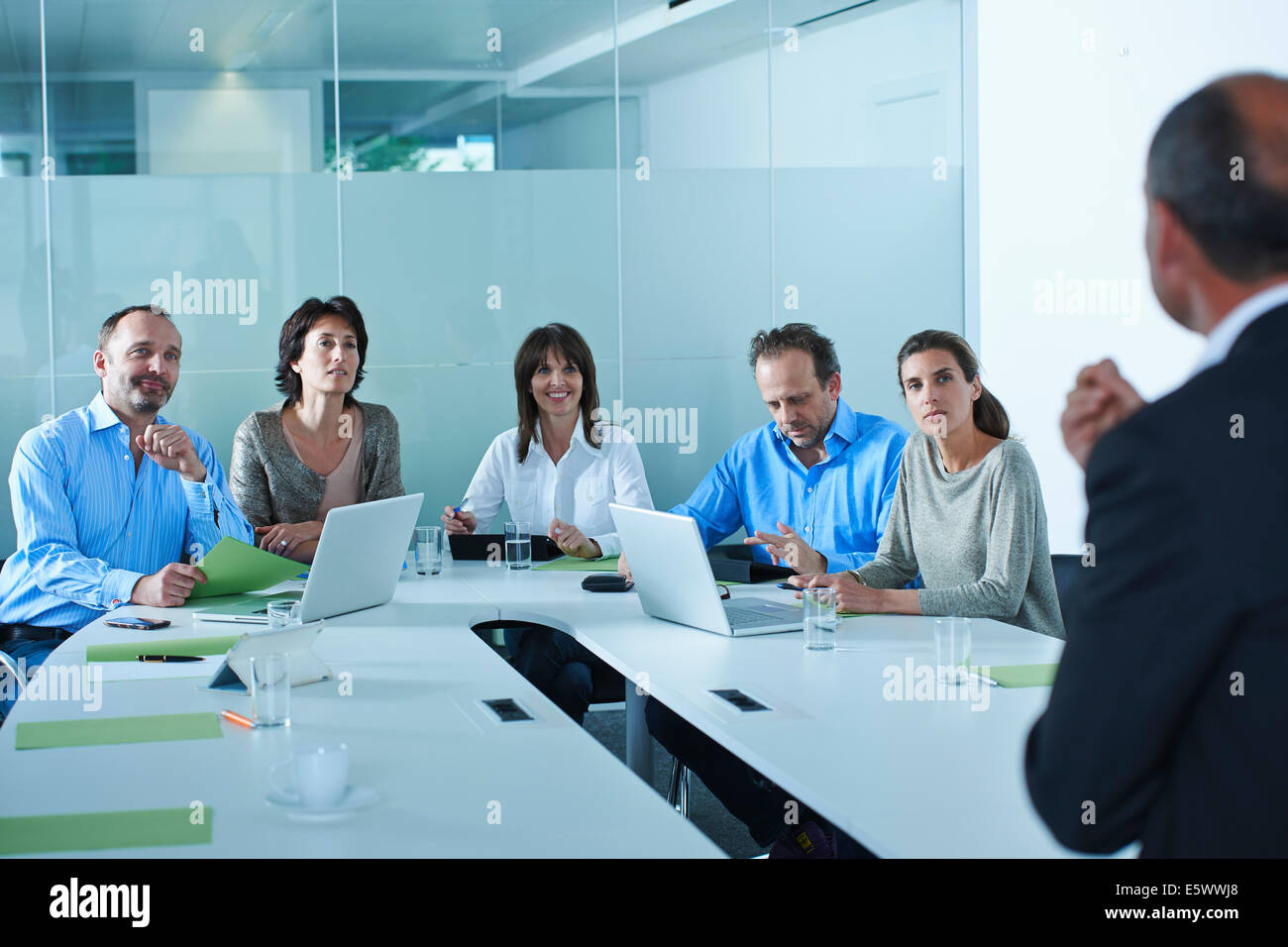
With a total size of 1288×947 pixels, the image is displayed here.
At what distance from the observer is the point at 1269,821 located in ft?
3.13

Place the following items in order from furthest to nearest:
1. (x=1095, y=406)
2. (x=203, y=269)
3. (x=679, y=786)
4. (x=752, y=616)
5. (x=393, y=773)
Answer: (x=203, y=269) < (x=679, y=786) < (x=752, y=616) < (x=393, y=773) < (x=1095, y=406)

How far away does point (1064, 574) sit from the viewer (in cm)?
278

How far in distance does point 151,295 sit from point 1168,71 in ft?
13.3

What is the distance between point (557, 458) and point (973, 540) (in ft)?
5.43

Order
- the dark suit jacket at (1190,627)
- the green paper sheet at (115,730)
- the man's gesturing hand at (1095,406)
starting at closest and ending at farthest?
the dark suit jacket at (1190,627), the man's gesturing hand at (1095,406), the green paper sheet at (115,730)

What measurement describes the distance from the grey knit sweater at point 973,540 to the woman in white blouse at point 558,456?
1.13 metres

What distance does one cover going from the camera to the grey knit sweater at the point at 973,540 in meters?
2.59

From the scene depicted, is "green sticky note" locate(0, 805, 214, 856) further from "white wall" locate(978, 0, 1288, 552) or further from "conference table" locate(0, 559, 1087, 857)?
"white wall" locate(978, 0, 1288, 552)

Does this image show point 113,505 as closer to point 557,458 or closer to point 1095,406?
point 557,458

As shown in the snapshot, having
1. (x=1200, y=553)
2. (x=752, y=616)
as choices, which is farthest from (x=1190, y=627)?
(x=752, y=616)

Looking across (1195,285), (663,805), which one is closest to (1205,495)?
(1195,285)

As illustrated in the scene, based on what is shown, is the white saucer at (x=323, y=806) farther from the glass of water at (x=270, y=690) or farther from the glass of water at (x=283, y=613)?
the glass of water at (x=283, y=613)

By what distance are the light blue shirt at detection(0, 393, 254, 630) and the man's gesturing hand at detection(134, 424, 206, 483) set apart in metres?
0.11

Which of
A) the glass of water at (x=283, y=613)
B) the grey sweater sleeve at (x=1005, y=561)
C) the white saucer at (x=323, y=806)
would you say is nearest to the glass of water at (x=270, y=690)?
the white saucer at (x=323, y=806)
